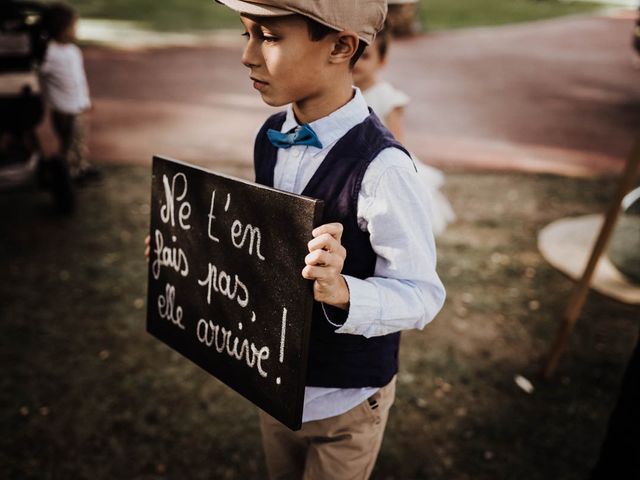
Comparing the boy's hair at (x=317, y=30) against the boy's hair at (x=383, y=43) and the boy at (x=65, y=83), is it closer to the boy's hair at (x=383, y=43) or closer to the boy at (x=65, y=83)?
the boy's hair at (x=383, y=43)

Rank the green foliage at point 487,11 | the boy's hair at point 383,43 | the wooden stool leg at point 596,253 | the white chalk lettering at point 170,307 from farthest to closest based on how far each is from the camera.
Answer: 1. the green foliage at point 487,11
2. the boy's hair at point 383,43
3. the wooden stool leg at point 596,253
4. the white chalk lettering at point 170,307

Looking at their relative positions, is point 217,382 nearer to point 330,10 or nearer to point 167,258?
point 167,258

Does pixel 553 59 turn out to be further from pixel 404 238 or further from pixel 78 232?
pixel 404 238

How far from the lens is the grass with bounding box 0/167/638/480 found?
2.77 meters

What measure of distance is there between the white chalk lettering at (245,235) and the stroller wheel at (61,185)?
3985 mm

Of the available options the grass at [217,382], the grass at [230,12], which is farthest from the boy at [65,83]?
the grass at [230,12]

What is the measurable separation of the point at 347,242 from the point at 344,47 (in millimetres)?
456

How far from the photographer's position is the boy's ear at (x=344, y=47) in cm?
129

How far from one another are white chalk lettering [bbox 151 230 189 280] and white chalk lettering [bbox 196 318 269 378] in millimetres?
165

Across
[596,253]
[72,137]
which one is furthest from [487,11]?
[596,253]

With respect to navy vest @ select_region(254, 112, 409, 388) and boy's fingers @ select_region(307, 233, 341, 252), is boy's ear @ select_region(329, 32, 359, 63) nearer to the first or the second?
navy vest @ select_region(254, 112, 409, 388)

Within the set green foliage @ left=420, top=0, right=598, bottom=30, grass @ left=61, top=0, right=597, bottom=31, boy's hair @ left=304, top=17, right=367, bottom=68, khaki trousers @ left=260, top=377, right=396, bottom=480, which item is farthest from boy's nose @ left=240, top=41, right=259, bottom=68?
green foliage @ left=420, top=0, right=598, bottom=30

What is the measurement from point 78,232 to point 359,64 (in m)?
3.06

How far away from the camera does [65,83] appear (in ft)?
17.9
